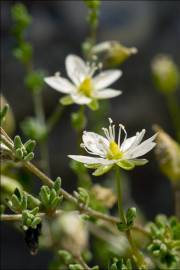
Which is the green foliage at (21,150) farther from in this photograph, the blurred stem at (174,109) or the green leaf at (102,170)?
the blurred stem at (174,109)

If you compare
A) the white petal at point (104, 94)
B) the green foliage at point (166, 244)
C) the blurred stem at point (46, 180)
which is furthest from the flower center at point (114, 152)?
the white petal at point (104, 94)

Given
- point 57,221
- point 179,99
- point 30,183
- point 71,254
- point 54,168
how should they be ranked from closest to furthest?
point 71,254 → point 30,183 → point 57,221 → point 54,168 → point 179,99

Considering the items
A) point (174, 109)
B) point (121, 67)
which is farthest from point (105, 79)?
point (121, 67)

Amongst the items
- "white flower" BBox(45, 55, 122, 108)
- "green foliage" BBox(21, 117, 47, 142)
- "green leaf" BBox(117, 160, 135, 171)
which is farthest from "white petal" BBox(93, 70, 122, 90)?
"green leaf" BBox(117, 160, 135, 171)

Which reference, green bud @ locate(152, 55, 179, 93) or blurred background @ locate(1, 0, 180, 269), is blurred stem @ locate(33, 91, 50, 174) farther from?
green bud @ locate(152, 55, 179, 93)

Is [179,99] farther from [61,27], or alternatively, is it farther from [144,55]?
[61,27]

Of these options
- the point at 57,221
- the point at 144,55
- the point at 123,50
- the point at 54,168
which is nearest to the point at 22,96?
the point at 54,168
